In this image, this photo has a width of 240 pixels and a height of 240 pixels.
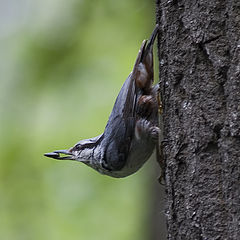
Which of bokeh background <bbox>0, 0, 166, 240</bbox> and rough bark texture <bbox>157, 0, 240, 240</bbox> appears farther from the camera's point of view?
bokeh background <bbox>0, 0, 166, 240</bbox>

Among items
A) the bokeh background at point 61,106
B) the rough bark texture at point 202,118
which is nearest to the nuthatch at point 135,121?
the rough bark texture at point 202,118

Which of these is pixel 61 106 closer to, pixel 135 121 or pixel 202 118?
pixel 135 121

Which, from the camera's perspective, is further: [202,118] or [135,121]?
[135,121]

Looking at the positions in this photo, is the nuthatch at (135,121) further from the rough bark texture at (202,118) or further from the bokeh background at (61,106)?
the bokeh background at (61,106)

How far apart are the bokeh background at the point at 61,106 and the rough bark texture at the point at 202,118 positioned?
337cm

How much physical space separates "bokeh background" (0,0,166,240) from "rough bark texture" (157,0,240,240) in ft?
11.1

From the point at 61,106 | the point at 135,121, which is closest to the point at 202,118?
the point at 135,121

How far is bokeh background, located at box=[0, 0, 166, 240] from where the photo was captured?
275 inches

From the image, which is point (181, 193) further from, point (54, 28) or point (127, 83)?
point (54, 28)

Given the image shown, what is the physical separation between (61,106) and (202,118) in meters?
5.33

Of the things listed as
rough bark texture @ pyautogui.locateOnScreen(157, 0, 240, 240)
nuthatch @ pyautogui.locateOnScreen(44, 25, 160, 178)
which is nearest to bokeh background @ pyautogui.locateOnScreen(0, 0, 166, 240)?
nuthatch @ pyautogui.locateOnScreen(44, 25, 160, 178)

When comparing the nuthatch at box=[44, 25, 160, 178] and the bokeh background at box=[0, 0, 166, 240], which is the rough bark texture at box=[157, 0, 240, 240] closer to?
the nuthatch at box=[44, 25, 160, 178]

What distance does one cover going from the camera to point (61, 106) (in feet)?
26.2

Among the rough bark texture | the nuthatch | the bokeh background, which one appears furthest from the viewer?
the bokeh background
